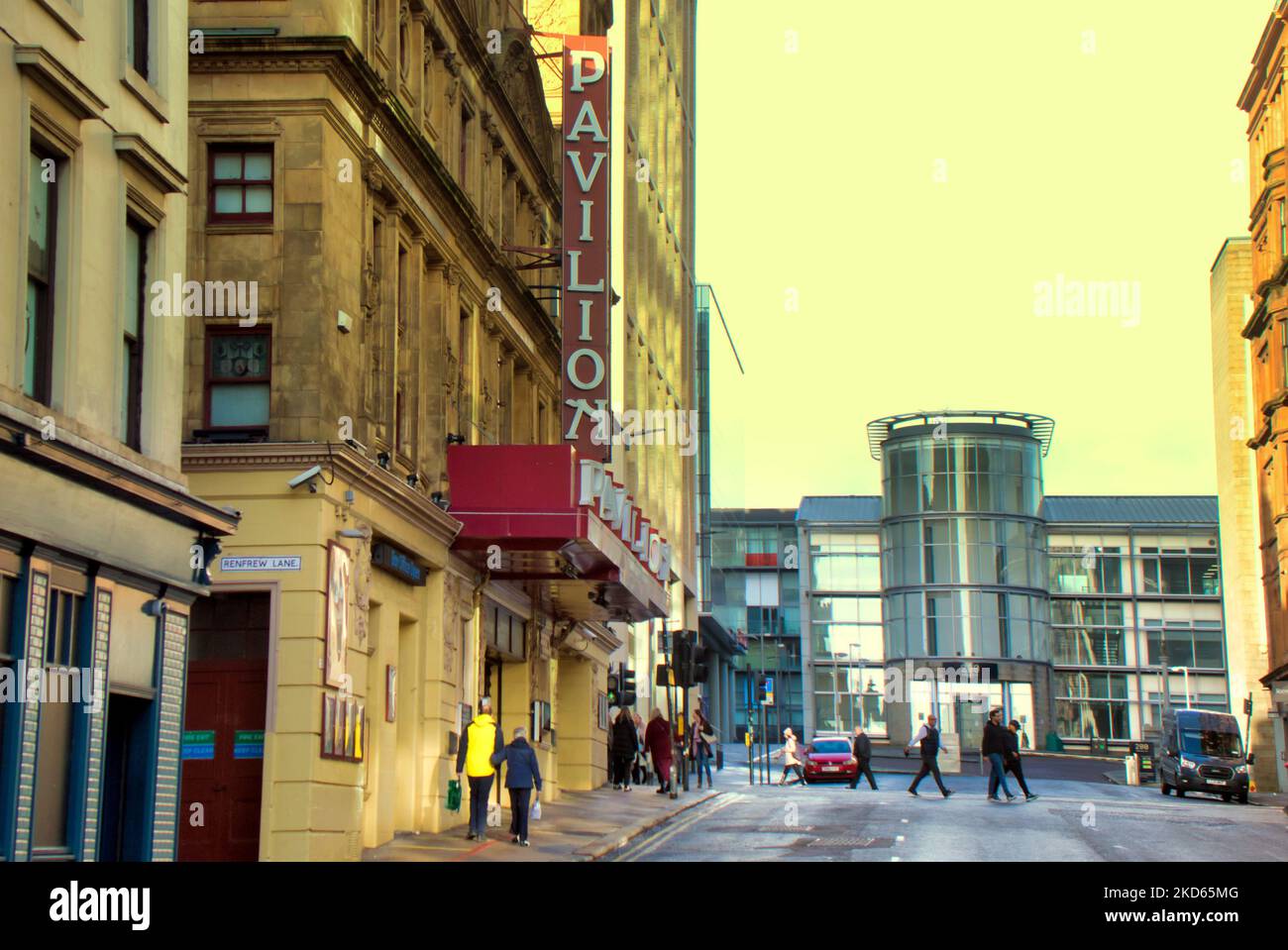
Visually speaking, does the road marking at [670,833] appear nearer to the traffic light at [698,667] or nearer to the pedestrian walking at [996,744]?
the traffic light at [698,667]

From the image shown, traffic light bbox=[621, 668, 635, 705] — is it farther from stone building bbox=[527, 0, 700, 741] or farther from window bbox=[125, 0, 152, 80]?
window bbox=[125, 0, 152, 80]

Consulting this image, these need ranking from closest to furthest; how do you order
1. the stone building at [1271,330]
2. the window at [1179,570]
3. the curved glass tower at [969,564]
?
the stone building at [1271,330]
the curved glass tower at [969,564]
the window at [1179,570]

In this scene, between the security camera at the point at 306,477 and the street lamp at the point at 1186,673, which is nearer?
the security camera at the point at 306,477

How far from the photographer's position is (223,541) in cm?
2095

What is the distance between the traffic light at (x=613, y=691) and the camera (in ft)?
145

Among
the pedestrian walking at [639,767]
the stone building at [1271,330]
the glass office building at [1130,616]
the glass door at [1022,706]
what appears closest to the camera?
the pedestrian walking at [639,767]

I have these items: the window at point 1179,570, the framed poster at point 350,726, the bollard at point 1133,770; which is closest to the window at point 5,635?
the framed poster at point 350,726

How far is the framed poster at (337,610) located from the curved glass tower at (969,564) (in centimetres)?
6984

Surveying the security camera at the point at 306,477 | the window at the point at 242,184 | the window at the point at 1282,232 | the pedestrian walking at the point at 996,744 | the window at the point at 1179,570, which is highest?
the window at the point at 1282,232

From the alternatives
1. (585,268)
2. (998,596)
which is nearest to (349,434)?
(585,268)

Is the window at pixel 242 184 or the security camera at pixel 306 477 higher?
the window at pixel 242 184

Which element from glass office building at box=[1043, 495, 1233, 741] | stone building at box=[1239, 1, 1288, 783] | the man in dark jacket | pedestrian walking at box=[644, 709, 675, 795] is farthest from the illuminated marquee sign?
glass office building at box=[1043, 495, 1233, 741]

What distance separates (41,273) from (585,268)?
15992mm
